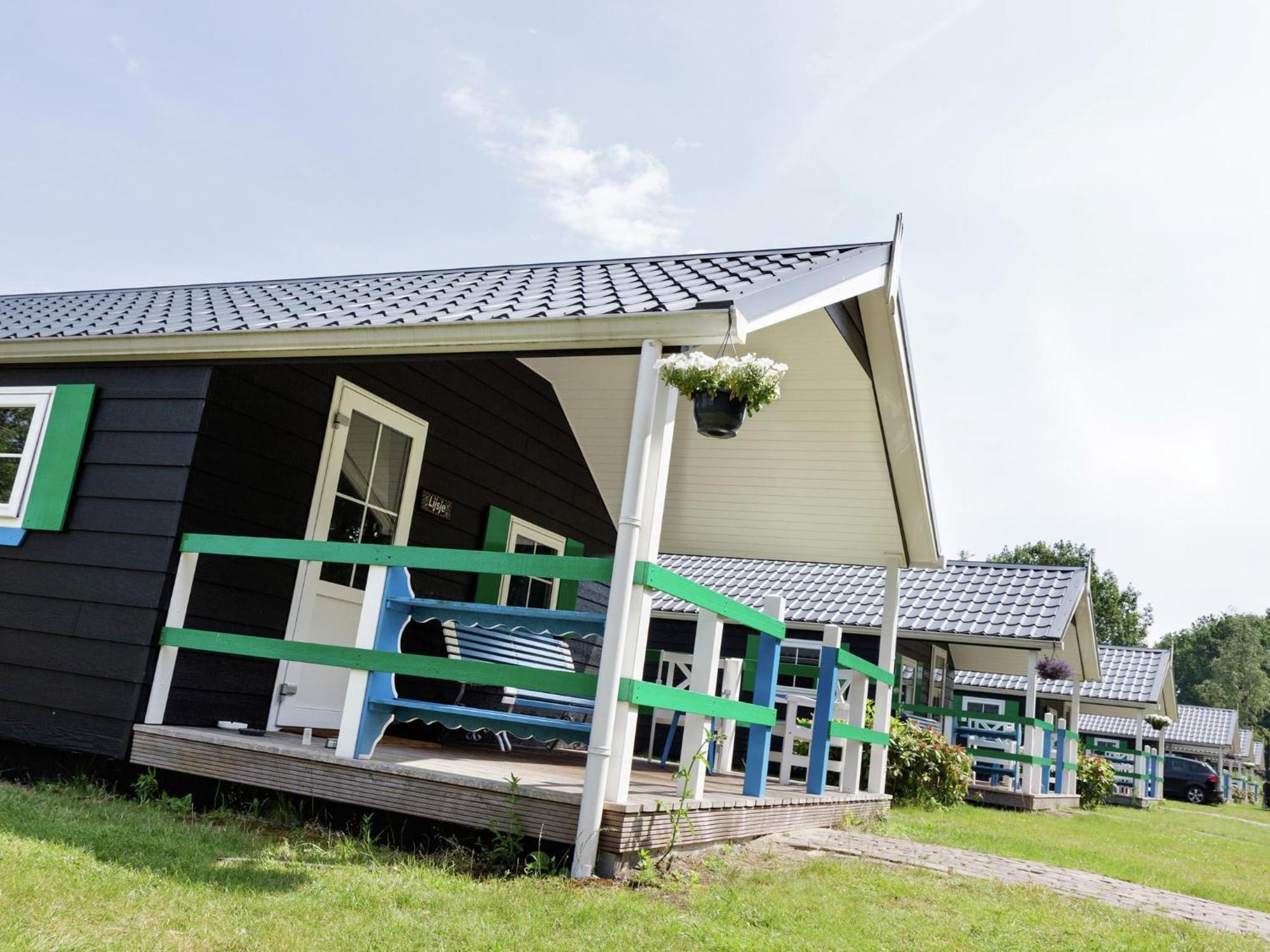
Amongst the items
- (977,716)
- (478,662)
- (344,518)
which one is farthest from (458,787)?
(977,716)

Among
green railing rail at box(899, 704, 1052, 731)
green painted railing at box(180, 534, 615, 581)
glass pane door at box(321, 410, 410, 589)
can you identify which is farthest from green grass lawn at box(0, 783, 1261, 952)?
green railing rail at box(899, 704, 1052, 731)

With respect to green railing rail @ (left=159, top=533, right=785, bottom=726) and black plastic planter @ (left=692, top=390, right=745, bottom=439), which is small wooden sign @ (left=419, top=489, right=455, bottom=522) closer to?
green railing rail @ (left=159, top=533, right=785, bottom=726)

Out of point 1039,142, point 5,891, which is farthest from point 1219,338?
point 5,891

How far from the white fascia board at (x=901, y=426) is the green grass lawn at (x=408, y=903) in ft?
10.3

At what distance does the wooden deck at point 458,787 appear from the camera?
4.28 metres

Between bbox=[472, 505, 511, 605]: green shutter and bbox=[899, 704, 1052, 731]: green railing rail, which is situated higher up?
bbox=[472, 505, 511, 605]: green shutter

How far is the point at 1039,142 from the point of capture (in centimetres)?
975

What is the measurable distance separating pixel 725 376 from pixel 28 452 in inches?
174

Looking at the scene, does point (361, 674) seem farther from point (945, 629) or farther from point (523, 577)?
point (945, 629)

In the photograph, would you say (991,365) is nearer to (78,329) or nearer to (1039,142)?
(1039,142)

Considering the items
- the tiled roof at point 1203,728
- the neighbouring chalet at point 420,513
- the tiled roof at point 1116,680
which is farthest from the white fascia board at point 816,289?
the tiled roof at point 1203,728

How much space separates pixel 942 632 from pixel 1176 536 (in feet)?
206

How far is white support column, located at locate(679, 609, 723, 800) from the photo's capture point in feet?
15.8

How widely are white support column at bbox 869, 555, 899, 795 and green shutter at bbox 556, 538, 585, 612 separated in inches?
102
